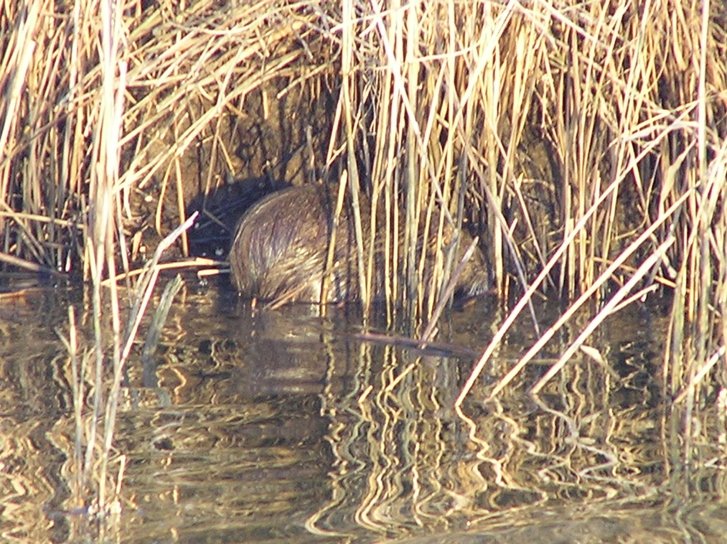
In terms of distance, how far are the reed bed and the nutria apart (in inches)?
4.9

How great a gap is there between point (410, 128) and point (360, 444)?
143 centimetres

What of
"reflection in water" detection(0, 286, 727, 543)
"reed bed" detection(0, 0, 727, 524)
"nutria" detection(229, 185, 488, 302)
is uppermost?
"reed bed" detection(0, 0, 727, 524)

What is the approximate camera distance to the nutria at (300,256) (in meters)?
5.23

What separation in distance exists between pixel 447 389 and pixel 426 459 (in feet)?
2.09

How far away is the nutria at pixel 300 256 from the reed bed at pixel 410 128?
Result: 0.13 m

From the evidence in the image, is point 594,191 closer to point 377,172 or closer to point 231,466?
point 377,172

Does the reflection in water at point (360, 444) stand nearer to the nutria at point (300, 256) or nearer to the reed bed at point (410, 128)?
the reed bed at point (410, 128)

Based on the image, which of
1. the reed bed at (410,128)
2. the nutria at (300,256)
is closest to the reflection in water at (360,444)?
the reed bed at (410,128)

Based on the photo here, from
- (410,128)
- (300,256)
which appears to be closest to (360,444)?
(410,128)

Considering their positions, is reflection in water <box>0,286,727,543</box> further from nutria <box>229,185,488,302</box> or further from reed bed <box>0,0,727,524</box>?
nutria <box>229,185,488,302</box>

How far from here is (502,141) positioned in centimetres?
524

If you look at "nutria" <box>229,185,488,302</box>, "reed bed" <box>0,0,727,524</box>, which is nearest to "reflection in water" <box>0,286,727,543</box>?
"reed bed" <box>0,0,727,524</box>

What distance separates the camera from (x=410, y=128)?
4.61 meters

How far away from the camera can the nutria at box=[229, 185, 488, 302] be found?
17.2 ft
